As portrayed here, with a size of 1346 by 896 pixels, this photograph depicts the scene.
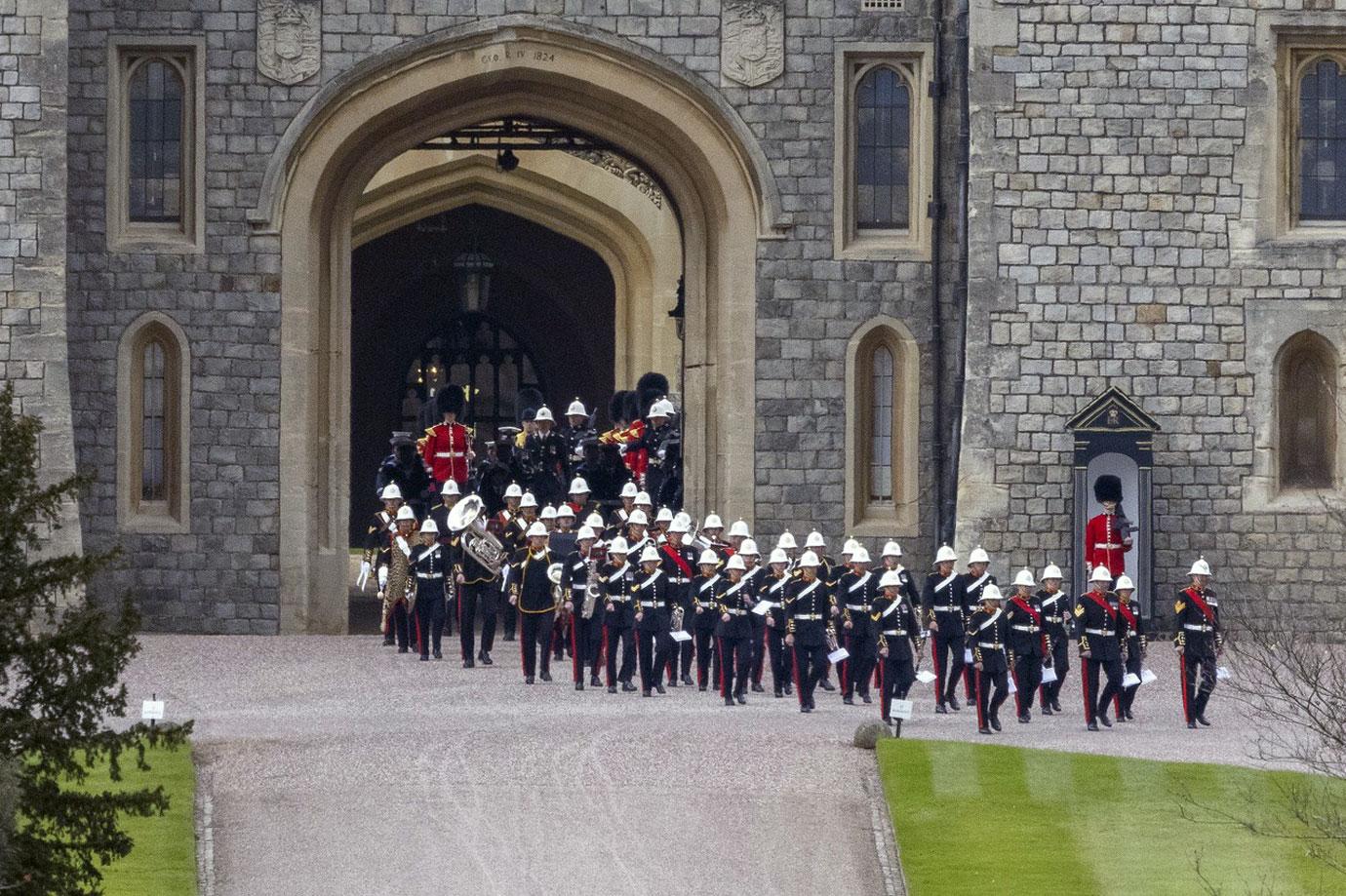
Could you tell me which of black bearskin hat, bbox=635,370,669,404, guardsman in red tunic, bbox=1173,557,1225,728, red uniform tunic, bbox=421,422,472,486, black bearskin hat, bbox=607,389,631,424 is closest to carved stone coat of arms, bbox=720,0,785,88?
red uniform tunic, bbox=421,422,472,486

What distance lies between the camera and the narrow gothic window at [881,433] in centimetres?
2511

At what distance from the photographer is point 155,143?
2458 cm

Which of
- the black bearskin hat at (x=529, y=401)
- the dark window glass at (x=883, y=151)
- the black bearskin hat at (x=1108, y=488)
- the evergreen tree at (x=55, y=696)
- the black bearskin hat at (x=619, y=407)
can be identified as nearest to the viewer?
the evergreen tree at (x=55, y=696)

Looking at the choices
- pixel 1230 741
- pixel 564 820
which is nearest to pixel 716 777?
pixel 564 820

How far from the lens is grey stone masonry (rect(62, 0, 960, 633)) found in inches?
956

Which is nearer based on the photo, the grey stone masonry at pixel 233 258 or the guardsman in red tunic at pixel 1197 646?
the guardsman in red tunic at pixel 1197 646

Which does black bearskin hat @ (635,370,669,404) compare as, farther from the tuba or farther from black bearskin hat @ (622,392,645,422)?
the tuba

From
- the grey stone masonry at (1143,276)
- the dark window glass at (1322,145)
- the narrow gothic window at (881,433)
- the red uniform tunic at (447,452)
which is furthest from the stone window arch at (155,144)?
the dark window glass at (1322,145)

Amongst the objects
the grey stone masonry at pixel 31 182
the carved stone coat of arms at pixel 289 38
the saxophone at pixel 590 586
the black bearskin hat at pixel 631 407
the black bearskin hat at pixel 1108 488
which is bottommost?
the saxophone at pixel 590 586

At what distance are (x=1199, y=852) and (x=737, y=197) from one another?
10896mm

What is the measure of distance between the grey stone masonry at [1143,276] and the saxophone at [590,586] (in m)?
3.99

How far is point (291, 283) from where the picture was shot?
2444 centimetres

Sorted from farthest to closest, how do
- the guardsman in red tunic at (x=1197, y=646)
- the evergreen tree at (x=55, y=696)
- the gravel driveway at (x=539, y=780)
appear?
the guardsman in red tunic at (x=1197, y=646)
the gravel driveway at (x=539, y=780)
the evergreen tree at (x=55, y=696)

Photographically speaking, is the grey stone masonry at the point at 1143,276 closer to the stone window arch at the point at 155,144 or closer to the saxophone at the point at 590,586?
the saxophone at the point at 590,586
